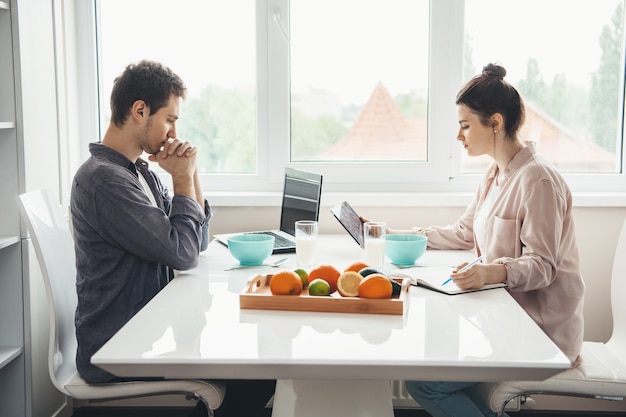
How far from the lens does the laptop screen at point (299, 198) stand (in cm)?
240

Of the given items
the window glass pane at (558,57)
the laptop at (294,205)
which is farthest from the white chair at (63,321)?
the window glass pane at (558,57)

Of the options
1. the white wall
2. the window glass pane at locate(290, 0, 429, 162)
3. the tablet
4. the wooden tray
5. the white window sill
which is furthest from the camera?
the window glass pane at locate(290, 0, 429, 162)

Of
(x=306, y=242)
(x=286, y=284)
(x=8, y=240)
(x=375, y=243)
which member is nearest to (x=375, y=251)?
(x=375, y=243)

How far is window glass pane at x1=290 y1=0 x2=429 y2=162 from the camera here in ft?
9.43

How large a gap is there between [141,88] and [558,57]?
5.62ft

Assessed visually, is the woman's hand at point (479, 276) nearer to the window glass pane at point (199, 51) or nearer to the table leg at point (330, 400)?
the table leg at point (330, 400)

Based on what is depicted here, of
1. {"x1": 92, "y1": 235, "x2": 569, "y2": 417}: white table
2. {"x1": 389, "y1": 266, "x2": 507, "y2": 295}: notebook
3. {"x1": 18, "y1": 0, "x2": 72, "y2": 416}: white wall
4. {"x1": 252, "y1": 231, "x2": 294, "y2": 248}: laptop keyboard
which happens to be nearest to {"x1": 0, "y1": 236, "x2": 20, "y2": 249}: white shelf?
{"x1": 18, "y1": 0, "x2": 72, "y2": 416}: white wall

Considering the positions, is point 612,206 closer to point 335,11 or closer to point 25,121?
point 335,11

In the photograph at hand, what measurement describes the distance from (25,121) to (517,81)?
72.6 inches

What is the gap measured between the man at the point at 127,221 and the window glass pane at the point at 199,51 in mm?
887

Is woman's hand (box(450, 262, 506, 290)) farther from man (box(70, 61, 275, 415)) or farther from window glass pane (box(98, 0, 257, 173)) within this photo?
window glass pane (box(98, 0, 257, 173))

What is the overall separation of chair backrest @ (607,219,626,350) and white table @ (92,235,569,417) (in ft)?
2.17

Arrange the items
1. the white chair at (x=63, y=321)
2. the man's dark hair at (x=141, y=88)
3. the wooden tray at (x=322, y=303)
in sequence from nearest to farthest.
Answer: the wooden tray at (x=322, y=303) → the white chair at (x=63, y=321) → the man's dark hair at (x=141, y=88)

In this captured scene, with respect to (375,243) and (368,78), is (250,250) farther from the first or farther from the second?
(368,78)
